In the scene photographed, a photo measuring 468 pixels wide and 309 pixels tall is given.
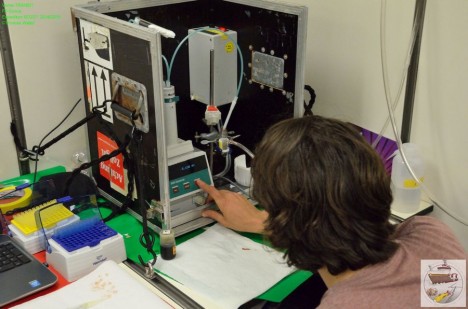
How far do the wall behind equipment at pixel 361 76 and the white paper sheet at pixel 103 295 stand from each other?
2.32ft

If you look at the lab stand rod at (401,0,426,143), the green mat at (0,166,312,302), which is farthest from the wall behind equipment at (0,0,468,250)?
the green mat at (0,166,312,302)

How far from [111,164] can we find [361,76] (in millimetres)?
845

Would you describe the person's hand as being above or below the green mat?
above

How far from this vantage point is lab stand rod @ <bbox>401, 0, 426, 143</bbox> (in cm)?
150

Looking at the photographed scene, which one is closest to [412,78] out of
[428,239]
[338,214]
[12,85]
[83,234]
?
[428,239]

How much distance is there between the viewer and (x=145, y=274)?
127 cm

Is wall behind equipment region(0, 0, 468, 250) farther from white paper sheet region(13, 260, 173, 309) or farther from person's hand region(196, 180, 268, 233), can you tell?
white paper sheet region(13, 260, 173, 309)

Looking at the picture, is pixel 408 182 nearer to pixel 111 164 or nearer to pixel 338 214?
pixel 338 214

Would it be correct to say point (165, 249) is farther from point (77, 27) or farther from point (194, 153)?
point (77, 27)

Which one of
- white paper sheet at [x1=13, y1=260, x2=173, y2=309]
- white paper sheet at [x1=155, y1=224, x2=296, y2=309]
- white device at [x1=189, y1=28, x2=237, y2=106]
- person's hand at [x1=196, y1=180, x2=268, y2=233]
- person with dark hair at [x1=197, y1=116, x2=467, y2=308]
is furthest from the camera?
white device at [x1=189, y1=28, x2=237, y2=106]

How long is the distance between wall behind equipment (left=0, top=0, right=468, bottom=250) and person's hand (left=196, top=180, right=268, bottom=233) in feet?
1.75

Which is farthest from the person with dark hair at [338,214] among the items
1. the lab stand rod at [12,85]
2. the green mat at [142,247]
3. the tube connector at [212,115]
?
the lab stand rod at [12,85]

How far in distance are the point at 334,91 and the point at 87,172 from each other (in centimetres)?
87

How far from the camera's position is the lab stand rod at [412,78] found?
4.93ft
